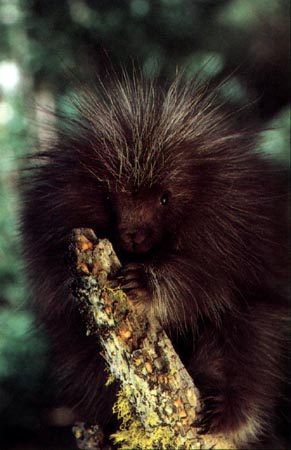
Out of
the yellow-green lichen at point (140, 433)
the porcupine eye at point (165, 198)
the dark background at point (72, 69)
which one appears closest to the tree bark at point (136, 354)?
the yellow-green lichen at point (140, 433)

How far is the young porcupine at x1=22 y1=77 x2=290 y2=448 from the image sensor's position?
235 cm

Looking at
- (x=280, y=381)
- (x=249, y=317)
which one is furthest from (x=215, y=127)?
(x=280, y=381)

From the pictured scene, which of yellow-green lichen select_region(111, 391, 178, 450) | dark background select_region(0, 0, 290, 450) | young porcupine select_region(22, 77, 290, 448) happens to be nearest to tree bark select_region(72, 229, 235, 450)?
yellow-green lichen select_region(111, 391, 178, 450)

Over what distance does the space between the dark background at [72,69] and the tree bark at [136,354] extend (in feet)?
3.42

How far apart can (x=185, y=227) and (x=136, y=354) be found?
0.79 meters

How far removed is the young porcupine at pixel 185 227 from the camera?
7.72 feet

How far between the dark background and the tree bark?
104cm

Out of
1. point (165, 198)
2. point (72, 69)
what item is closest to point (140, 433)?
point (165, 198)

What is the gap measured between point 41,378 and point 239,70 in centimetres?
203

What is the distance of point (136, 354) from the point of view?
1.84m

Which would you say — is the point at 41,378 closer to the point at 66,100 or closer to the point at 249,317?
the point at 249,317

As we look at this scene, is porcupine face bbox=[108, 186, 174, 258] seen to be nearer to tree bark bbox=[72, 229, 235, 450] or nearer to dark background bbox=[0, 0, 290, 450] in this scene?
tree bark bbox=[72, 229, 235, 450]

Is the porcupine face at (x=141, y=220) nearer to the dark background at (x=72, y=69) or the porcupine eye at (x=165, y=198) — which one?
the porcupine eye at (x=165, y=198)

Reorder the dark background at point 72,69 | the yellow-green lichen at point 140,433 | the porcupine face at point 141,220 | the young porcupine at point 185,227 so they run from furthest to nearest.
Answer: the dark background at point 72,69 → the young porcupine at point 185,227 → the porcupine face at point 141,220 → the yellow-green lichen at point 140,433
